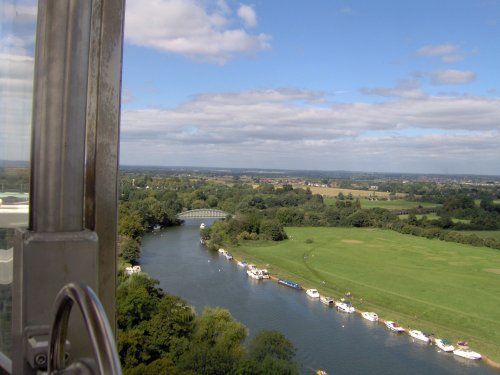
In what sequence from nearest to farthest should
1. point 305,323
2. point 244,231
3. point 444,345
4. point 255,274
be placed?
point 444,345 → point 305,323 → point 255,274 → point 244,231

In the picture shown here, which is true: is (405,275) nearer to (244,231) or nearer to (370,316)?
(370,316)

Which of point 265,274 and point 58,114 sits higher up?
point 58,114

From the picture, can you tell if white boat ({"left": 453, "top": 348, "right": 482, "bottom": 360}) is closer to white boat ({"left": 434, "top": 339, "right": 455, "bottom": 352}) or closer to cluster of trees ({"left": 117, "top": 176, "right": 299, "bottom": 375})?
white boat ({"left": 434, "top": 339, "right": 455, "bottom": 352})

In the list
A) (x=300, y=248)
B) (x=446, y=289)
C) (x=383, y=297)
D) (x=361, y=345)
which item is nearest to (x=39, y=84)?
(x=361, y=345)

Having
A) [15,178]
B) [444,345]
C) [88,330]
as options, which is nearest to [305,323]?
[444,345]

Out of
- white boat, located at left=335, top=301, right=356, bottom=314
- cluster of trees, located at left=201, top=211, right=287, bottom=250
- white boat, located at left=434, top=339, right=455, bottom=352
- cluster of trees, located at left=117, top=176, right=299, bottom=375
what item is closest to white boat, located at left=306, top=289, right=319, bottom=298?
white boat, located at left=335, top=301, right=356, bottom=314

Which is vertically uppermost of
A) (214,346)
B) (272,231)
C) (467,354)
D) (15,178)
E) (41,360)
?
(15,178)

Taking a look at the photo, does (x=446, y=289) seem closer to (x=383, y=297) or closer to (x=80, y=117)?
(x=383, y=297)

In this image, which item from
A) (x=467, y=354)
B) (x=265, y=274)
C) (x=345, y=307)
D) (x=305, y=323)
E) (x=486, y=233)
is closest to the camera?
(x=467, y=354)
